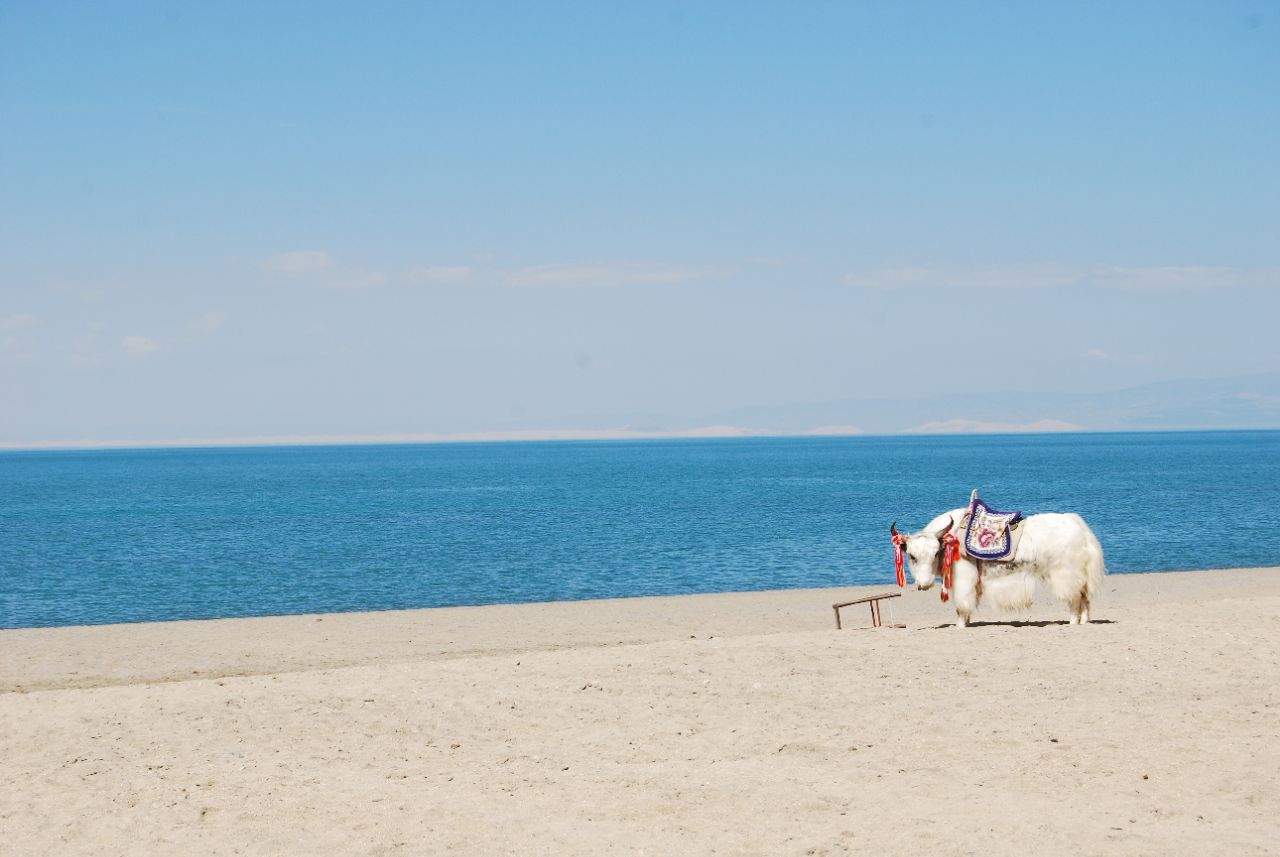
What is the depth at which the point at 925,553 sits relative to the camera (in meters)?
18.9

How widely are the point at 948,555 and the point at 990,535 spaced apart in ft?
2.36

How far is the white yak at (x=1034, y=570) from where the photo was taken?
18188 mm

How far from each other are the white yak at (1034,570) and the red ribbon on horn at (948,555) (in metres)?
0.09

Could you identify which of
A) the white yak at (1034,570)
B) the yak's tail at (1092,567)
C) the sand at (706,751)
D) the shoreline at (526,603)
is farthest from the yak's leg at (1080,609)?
the shoreline at (526,603)

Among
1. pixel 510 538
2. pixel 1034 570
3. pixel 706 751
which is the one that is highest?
pixel 1034 570

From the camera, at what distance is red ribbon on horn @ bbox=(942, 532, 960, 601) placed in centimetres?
1880

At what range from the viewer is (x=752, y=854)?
360 inches

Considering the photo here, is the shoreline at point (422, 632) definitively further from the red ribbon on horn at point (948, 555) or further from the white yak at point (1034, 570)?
the white yak at point (1034, 570)

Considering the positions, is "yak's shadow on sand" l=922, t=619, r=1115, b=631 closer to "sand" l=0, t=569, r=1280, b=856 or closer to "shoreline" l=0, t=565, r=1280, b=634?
"sand" l=0, t=569, r=1280, b=856

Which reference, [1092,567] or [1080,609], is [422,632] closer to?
[1080,609]

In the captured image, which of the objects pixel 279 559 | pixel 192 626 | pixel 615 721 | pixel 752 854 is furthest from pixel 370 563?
pixel 752 854

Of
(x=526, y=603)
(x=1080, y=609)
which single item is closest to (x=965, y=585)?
(x=1080, y=609)

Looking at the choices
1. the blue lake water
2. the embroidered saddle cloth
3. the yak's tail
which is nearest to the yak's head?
the embroidered saddle cloth

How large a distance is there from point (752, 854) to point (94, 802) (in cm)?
580
